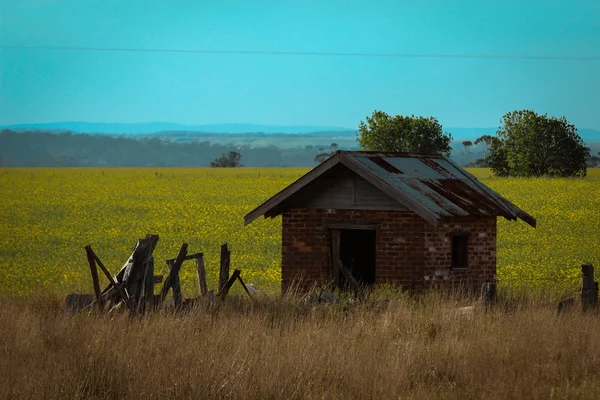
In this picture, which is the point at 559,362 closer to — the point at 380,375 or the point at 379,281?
the point at 380,375

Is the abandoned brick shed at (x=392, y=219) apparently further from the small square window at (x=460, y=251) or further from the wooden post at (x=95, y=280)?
the wooden post at (x=95, y=280)

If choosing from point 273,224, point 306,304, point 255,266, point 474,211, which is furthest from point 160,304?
point 273,224

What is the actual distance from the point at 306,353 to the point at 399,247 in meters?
5.93

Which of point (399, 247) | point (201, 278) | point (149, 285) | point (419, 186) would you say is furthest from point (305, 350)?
point (419, 186)

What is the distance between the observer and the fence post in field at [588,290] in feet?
57.1

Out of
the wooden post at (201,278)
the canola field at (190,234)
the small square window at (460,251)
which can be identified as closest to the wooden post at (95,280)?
the wooden post at (201,278)

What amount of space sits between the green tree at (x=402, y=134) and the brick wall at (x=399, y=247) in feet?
345

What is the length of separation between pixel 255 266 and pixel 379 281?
11.7 meters

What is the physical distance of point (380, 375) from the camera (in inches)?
508

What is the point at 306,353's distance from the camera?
13.5 meters

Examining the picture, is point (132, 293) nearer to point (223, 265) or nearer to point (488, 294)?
point (223, 265)

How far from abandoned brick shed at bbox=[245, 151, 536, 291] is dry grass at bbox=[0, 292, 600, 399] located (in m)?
1.85

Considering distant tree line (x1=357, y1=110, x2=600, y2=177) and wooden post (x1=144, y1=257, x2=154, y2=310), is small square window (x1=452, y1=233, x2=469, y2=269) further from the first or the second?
distant tree line (x1=357, y1=110, x2=600, y2=177)

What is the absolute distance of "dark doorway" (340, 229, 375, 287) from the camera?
72.9 feet
